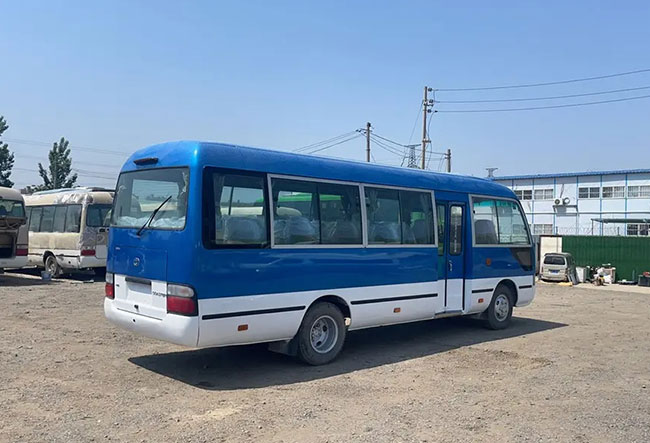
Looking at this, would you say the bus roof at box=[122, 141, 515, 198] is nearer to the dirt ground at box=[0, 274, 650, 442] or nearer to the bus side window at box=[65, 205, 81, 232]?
the dirt ground at box=[0, 274, 650, 442]

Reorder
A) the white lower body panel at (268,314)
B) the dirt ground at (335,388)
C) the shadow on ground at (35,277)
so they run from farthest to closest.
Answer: the shadow on ground at (35,277)
the white lower body panel at (268,314)
the dirt ground at (335,388)

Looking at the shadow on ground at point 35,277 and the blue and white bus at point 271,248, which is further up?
the blue and white bus at point 271,248

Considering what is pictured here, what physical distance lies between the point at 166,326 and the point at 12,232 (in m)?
13.3

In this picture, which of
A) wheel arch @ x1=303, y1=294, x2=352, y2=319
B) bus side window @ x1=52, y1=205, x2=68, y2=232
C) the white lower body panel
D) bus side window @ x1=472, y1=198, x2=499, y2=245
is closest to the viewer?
the white lower body panel

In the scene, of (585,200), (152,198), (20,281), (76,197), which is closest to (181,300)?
(152,198)

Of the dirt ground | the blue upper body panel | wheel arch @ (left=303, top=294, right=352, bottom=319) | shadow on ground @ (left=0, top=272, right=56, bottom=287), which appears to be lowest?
the dirt ground

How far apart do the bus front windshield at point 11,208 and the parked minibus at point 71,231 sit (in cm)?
128

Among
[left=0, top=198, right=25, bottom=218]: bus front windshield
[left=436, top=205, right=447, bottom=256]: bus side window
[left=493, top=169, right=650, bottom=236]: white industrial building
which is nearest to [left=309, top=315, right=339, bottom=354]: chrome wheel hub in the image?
[left=436, top=205, right=447, bottom=256]: bus side window

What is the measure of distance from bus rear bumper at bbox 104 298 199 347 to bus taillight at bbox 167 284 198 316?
67mm

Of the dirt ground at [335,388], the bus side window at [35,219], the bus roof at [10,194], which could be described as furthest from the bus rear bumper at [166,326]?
the bus side window at [35,219]

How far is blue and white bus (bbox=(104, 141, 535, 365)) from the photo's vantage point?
690cm

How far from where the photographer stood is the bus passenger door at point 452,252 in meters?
10.3

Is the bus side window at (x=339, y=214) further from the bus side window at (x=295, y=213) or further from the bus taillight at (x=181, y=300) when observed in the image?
the bus taillight at (x=181, y=300)

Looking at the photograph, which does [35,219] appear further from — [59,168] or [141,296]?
[59,168]
